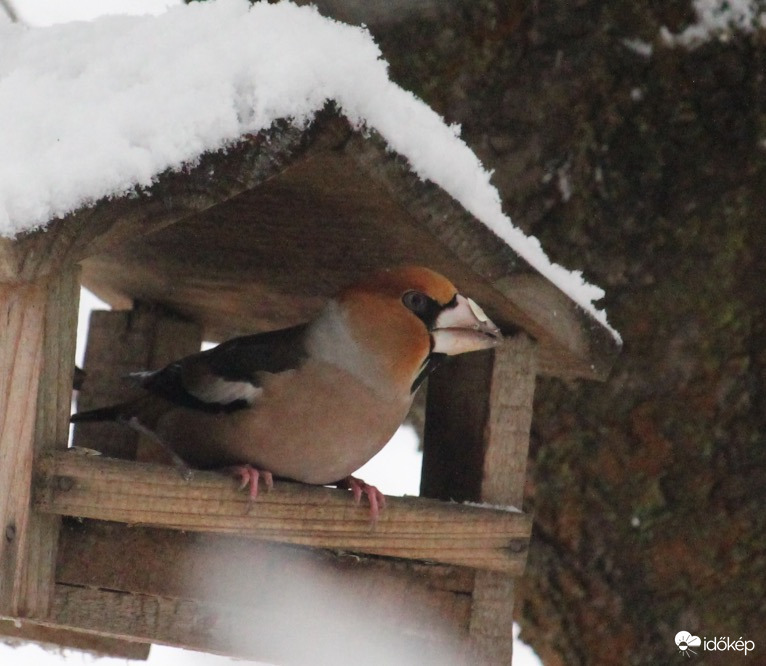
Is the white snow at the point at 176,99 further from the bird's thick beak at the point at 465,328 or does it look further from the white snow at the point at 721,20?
the white snow at the point at 721,20

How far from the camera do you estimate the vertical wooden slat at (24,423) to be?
6.63 ft

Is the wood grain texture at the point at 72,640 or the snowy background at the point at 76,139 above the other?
the snowy background at the point at 76,139

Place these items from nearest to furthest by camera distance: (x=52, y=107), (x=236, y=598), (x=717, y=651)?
(x=52, y=107) < (x=236, y=598) < (x=717, y=651)

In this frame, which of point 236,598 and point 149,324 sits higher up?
point 149,324

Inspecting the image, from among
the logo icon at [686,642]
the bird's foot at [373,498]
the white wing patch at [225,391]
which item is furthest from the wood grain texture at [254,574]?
the logo icon at [686,642]

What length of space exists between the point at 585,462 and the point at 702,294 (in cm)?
58

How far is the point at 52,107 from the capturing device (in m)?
2.05

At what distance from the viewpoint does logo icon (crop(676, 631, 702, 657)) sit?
3.45 metres

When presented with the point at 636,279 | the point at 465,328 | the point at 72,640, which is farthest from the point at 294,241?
the point at 72,640

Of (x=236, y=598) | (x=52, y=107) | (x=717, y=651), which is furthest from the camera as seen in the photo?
(x=717, y=651)

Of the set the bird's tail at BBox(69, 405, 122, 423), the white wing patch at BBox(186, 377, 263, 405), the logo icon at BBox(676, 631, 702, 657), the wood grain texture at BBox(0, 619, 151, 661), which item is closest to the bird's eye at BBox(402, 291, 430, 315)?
the white wing patch at BBox(186, 377, 263, 405)

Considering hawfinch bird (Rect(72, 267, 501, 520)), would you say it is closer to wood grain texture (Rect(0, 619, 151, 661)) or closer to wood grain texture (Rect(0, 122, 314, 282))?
wood grain texture (Rect(0, 122, 314, 282))

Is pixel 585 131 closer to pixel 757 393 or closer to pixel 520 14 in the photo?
pixel 520 14

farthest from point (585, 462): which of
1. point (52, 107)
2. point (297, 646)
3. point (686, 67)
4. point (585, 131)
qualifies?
point (52, 107)
